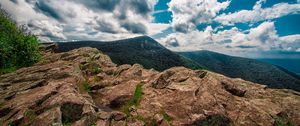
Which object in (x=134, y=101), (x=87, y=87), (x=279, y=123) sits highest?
(x=87, y=87)

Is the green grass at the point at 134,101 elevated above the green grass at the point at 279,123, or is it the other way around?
the green grass at the point at 134,101

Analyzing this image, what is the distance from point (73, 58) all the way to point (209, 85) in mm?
37924

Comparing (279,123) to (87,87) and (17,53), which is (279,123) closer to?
(87,87)

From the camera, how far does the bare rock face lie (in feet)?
71.3

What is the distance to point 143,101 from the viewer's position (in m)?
27.6

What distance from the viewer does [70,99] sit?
22.8 meters

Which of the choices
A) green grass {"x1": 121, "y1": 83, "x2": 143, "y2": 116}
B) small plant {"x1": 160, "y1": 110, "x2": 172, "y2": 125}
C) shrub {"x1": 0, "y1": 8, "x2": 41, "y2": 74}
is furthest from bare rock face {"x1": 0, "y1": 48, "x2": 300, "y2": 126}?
shrub {"x1": 0, "y1": 8, "x2": 41, "y2": 74}

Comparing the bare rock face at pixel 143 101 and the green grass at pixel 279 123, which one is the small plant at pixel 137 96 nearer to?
the bare rock face at pixel 143 101

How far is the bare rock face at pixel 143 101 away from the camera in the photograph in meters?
21.7

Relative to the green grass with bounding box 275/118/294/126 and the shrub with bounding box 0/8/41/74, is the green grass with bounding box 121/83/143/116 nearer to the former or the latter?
the green grass with bounding box 275/118/294/126

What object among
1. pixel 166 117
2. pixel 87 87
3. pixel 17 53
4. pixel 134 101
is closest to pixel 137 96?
pixel 134 101

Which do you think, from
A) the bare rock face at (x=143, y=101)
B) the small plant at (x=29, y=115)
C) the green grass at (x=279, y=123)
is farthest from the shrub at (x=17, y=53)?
the green grass at (x=279, y=123)

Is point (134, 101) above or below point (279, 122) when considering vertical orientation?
above

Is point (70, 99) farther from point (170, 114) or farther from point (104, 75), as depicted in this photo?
point (104, 75)
